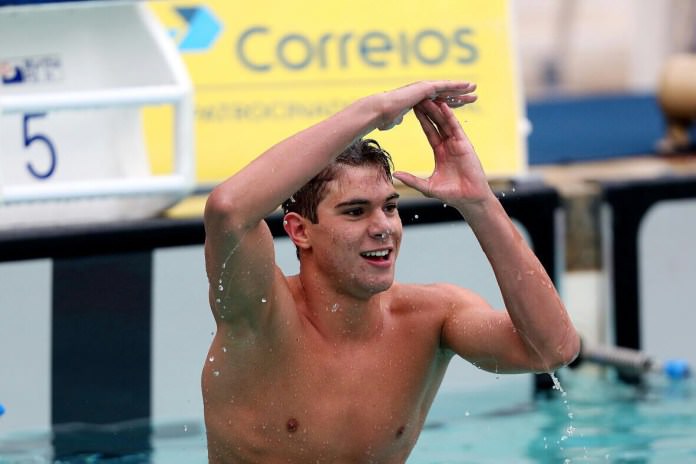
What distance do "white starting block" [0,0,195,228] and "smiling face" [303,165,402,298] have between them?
127 cm

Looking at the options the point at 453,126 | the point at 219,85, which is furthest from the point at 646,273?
the point at 453,126

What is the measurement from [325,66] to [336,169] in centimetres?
190

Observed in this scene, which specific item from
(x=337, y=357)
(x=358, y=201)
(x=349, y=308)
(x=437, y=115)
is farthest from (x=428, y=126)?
(x=337, y=357)

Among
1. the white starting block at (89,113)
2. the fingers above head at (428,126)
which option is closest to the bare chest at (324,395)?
the fingers above head at (428,126)

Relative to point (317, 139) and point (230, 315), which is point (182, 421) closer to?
point (230, 315)

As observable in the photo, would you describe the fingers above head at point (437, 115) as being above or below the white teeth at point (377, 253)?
above

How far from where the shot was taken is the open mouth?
349cm

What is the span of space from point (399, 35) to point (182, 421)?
151 centimetres

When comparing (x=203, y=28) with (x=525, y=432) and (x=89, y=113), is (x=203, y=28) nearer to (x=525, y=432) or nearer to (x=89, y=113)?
(x=89, y=113)

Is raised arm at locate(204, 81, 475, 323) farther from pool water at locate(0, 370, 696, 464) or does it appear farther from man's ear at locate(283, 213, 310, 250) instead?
pool water at locate(0, 370, 696, 464)

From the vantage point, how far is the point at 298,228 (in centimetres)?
362

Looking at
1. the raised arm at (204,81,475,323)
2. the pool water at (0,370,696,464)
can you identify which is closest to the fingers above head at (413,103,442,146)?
the raised arm at (204,81,475,323)

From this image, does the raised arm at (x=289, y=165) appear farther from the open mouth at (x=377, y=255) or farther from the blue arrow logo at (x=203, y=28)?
the blue arrow logo at (x=203, y=28)

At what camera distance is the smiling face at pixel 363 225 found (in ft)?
11.4
